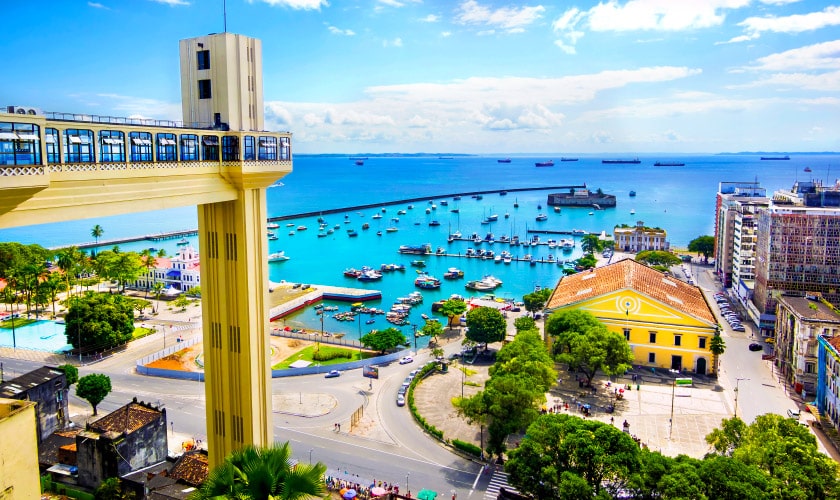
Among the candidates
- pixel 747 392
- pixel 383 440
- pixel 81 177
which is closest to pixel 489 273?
pixel 747 392

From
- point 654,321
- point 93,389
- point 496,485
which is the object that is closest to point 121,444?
point 93,389

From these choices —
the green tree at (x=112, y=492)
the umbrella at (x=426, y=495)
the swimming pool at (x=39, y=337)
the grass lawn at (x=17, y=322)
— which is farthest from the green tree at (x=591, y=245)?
the green tree at (x=112, y=492)

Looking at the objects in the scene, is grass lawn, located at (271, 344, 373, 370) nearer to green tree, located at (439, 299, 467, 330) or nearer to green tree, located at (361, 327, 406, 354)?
green tree, located at (361, 327, 406, 354)

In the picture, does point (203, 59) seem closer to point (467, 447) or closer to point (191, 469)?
point (191, 469)

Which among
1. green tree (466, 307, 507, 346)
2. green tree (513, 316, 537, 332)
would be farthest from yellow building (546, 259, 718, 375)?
green tree (466, 307, 507, 346)

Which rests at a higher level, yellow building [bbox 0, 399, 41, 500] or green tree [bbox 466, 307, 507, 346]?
yellow building [bbox 0, 399, 41, 500]

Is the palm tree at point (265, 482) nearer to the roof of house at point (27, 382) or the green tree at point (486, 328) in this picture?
the roof of house at point (27, 382)

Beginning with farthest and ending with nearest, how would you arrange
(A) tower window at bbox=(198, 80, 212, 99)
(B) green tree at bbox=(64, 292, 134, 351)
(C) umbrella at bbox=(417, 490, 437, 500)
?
(B) green tree at bbox=(64, 292, 134, 351), (C) umbrella at bbox=(417, 490, 437, 500), (A) tower window at bbox=(198, 80, 212, 99)
